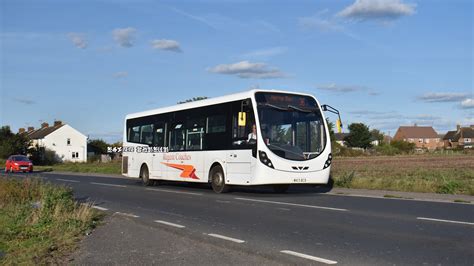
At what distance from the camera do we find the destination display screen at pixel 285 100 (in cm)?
1797

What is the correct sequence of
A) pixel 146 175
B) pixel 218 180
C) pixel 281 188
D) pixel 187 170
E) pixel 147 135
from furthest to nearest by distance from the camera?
pixel 146 175 < pixel 147 135 < pixel 187 170 < pixel 281 188 < pixel 218 180

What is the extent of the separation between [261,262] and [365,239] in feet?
8.18

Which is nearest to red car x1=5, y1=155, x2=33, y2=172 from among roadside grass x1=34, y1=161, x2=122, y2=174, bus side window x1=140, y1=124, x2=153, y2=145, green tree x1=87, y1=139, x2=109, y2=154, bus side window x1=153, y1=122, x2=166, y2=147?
roadside grass x1=34, y1=161, x2=122, y2=174

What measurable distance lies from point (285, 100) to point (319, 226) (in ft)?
26.3

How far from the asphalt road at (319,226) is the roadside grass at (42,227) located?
115cm

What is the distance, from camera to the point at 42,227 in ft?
33.2

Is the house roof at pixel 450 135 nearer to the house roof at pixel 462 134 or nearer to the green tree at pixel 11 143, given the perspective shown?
the house roof at pixel 462 134

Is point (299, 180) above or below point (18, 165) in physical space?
below

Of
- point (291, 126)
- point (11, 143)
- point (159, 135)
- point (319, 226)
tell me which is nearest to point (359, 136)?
point (11, 143)

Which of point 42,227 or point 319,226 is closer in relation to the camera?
point 42,227

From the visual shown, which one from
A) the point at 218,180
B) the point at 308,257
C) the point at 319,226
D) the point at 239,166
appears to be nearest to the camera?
the point at 308,257

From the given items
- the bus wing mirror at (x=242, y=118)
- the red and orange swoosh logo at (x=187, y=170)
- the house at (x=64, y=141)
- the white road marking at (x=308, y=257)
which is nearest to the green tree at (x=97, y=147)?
the house at (x=64, y=141)

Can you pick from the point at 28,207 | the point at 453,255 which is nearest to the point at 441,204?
the point at 453,255

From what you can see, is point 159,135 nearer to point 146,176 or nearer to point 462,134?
point 146,176
